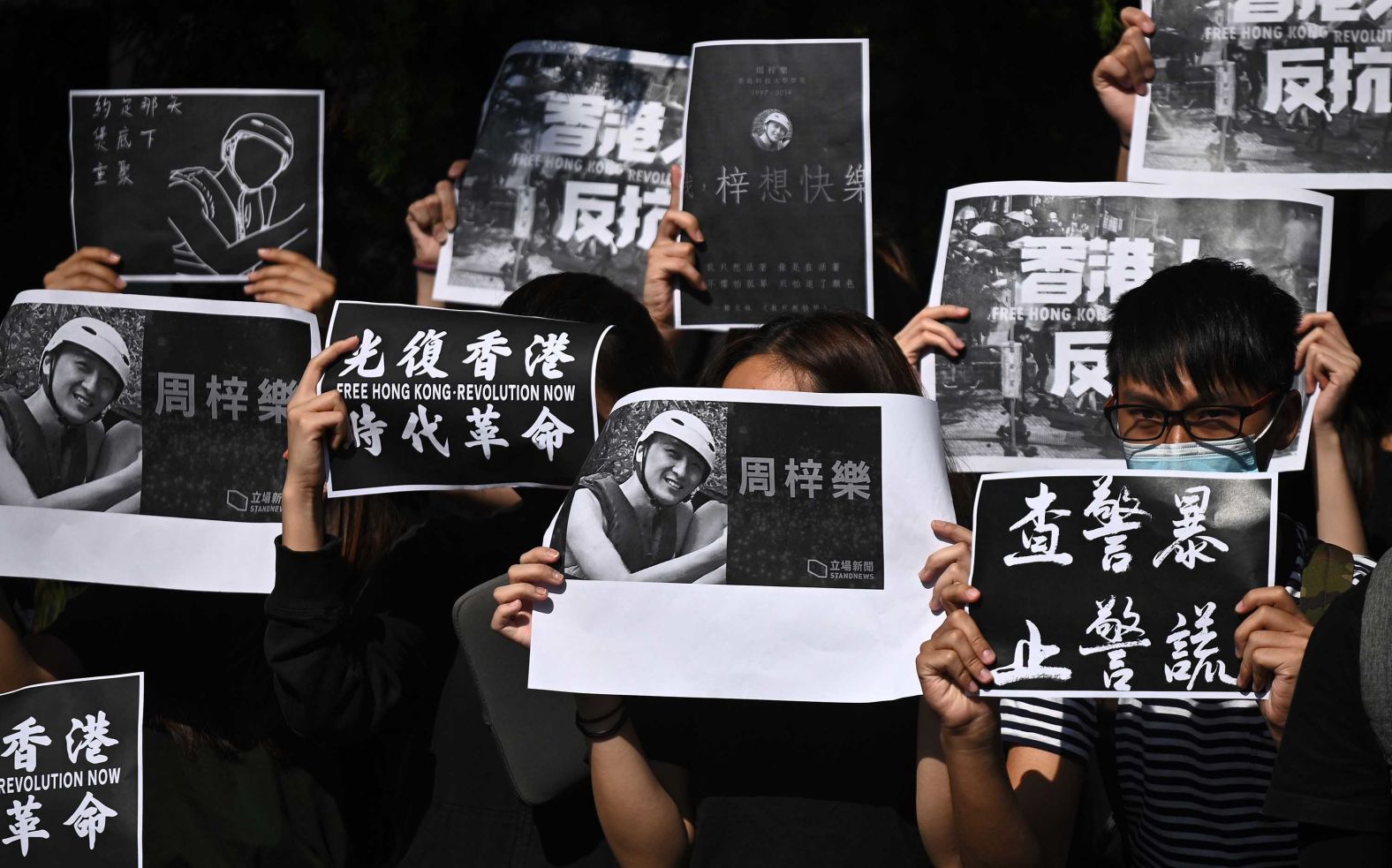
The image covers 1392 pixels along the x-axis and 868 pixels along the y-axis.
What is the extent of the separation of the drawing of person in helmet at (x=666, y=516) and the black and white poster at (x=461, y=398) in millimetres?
273

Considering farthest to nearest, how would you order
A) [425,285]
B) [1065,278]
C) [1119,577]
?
[425,285] < [1065,278] < [1119,577]

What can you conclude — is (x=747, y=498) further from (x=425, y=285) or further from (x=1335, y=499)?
(x=425, y=285)

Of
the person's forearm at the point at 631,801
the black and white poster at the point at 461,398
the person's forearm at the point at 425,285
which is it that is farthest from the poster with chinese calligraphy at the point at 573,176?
the person's forearm at the point at 631,801

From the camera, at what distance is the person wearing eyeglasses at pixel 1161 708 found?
6.38ft

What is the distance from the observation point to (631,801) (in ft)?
7.00

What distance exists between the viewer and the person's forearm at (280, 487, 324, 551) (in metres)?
2.38

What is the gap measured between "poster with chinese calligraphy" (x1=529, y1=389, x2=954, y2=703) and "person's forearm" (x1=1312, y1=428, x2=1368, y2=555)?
33.3 inches

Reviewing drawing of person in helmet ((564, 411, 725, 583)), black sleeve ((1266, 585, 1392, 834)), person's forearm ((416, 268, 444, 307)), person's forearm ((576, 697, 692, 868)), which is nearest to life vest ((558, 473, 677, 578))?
drawing of person in helmet ((564, 411, 725, 583))

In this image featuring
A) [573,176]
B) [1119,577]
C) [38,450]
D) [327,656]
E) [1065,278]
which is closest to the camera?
[1119,577]

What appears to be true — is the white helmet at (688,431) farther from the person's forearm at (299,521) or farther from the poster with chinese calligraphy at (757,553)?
the person's forearm at (299,521)

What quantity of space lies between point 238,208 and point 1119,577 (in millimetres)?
1989

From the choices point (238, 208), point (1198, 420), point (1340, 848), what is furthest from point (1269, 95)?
point (238, 208)

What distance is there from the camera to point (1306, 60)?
2.75 metres

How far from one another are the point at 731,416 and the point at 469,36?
198 cm
